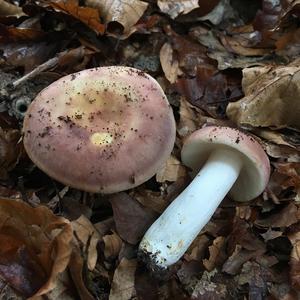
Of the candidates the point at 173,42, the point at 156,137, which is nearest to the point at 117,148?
the point at 156,137

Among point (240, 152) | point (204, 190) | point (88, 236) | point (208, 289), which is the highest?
point (240, 152)

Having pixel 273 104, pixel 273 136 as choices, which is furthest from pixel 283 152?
pixel 273 104

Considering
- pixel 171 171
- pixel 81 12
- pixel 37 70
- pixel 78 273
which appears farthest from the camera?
pixel 81 12

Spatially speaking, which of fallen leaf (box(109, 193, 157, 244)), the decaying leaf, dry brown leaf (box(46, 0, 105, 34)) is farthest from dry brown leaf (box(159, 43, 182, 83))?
the decaying leaf

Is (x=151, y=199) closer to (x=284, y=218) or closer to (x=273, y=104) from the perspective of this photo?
(x=284, y=218)

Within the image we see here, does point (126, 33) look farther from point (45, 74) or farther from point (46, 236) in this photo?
point (46, 236)

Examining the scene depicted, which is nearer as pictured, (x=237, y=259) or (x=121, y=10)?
(x=237, y=259)

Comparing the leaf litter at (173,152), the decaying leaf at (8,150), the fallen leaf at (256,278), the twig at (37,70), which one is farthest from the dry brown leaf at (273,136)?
the decaying leaf at (8,150)
